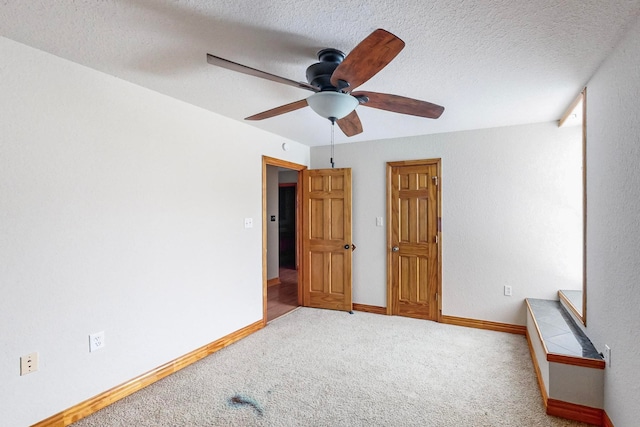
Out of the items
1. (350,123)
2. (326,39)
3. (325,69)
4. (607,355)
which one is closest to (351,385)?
(607,355)

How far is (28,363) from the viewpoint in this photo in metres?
1.92

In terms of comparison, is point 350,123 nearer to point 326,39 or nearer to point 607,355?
point 326,39

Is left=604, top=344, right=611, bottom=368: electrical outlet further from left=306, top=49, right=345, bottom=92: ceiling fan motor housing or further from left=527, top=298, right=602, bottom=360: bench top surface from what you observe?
left=306, top=49, right=345, bottom=92: ceiling fan motor housing

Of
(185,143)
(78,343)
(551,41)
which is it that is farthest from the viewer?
(185,143)

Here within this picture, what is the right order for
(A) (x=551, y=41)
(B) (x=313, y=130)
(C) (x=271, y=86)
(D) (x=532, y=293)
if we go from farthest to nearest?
(B) (x=313, y=130)
(D) (x=532, y=293)
(C) (x=271, y=86)
(A) (x=551, y=41)

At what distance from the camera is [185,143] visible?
114 inches

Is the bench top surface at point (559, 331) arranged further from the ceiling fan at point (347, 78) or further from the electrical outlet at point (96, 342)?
the electrical outlet at point (96, 342)

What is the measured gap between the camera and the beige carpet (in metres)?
2.14

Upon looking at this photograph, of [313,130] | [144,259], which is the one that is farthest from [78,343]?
[313,130]

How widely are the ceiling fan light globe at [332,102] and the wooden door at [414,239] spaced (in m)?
2.30

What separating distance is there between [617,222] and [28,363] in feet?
11.2

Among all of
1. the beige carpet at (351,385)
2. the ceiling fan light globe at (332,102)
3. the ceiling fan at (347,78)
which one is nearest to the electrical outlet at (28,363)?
the beige carpet at (351,385)

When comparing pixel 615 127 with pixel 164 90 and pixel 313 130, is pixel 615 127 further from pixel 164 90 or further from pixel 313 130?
pixel 164 90

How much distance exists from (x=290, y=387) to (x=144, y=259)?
57.5 inches
